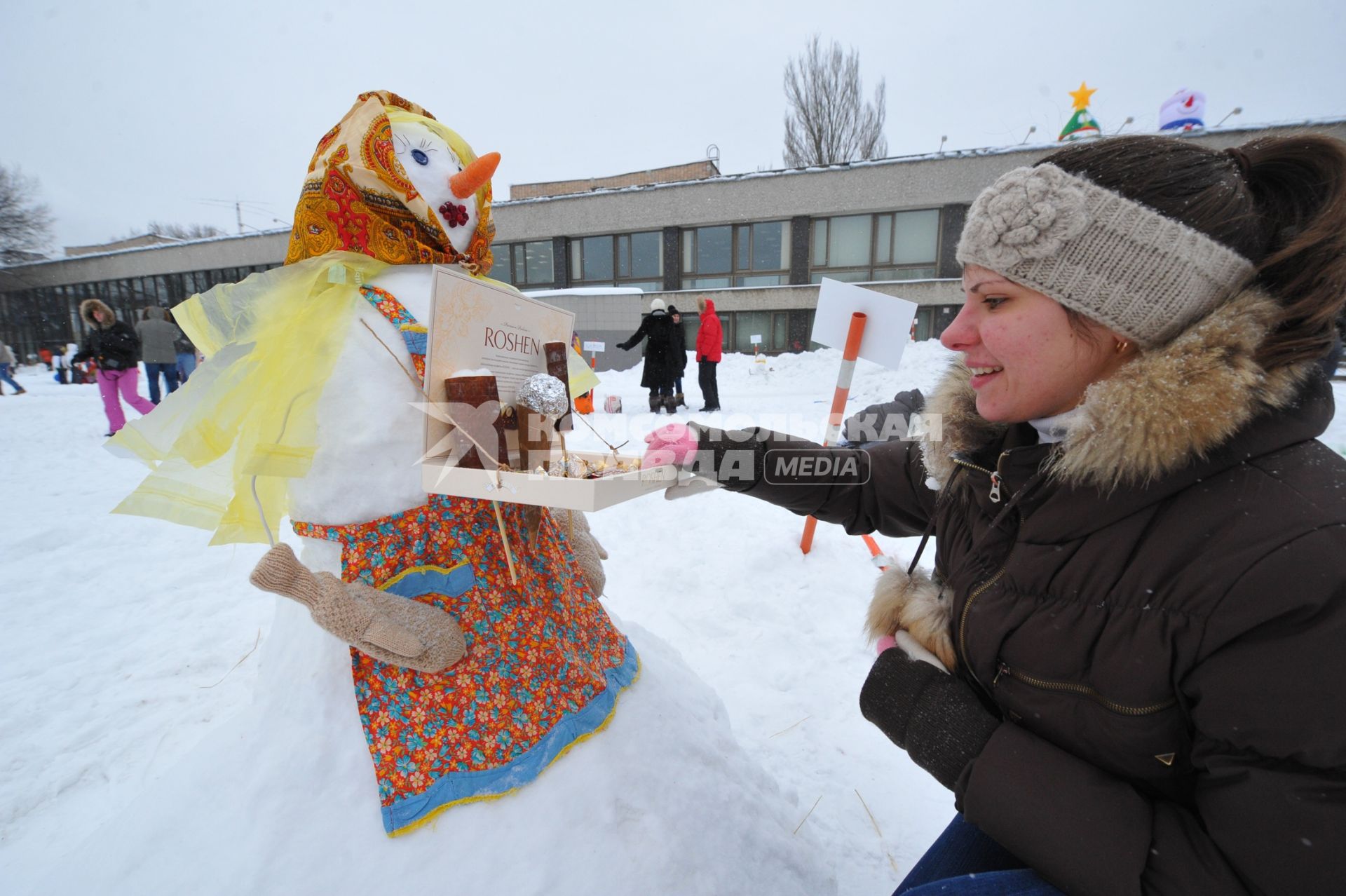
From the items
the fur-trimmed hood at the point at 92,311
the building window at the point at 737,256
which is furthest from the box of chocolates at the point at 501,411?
the building window at the point at 737,256

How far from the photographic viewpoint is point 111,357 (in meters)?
6.40

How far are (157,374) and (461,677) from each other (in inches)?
378

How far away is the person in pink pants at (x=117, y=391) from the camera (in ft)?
21.3

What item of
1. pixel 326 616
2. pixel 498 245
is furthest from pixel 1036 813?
pixel 498 245

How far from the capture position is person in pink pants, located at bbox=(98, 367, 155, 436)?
6.48 metres

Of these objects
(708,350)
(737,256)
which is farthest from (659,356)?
(737,256)

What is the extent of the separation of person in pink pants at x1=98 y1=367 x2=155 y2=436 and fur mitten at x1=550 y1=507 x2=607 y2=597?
7.18m

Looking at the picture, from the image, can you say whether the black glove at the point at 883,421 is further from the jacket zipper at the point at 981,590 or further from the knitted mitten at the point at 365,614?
the knitted mitten at the point at 365,614

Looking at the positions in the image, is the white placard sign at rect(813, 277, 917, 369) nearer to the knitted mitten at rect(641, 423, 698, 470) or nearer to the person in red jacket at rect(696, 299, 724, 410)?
the knitted mitten at rect(641, 423, 698, 470)

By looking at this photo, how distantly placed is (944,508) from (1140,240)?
0.69 m

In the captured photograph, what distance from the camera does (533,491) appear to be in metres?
1.04

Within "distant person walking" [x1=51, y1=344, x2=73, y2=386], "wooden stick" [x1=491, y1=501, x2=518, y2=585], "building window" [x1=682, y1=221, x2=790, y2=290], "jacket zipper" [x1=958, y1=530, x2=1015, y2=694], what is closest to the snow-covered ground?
"wooden stick" [x1=491, y1=501, x2=518, y2=585]

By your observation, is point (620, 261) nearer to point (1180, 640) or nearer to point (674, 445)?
point (674, 445)

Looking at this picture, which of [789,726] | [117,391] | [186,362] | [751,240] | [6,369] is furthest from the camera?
[751,240]
